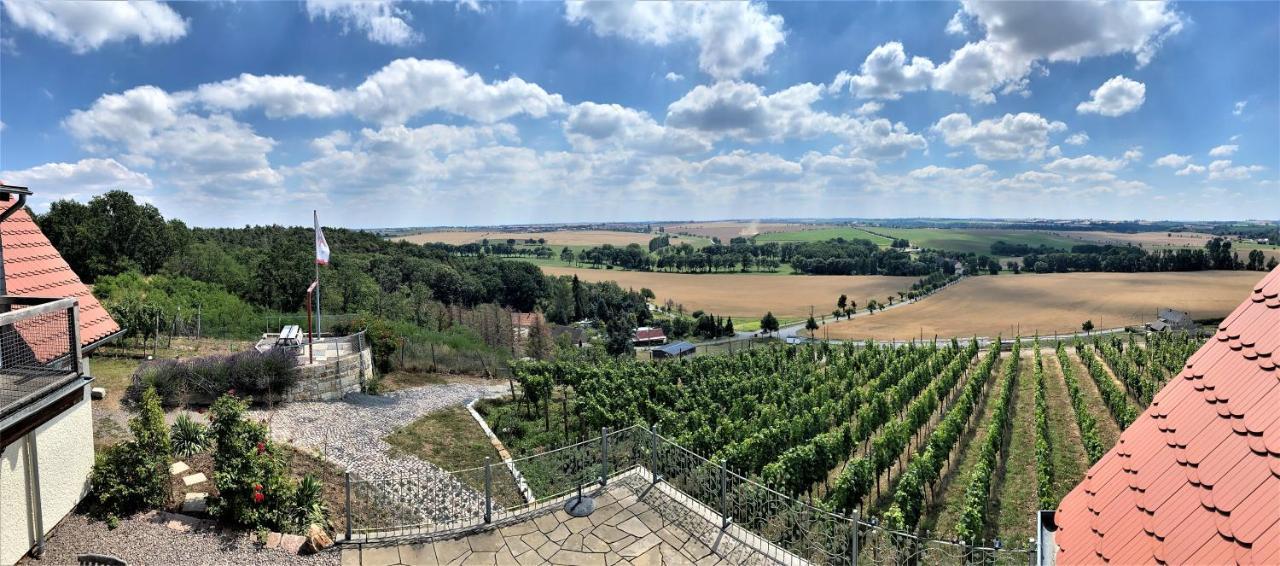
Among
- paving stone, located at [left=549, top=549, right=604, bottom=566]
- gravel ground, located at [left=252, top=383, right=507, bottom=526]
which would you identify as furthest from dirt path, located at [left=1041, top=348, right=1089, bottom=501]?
gravel ground, located at [left=252, top=383, right=507, bottom=526]

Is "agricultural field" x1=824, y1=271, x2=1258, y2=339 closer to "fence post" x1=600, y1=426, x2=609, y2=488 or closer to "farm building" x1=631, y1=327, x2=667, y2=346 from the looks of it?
"farm building" x1=631, y1=327, x2=667, y2=346

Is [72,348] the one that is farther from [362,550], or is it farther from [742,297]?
[742,297]

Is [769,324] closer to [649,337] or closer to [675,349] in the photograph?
[649,337]

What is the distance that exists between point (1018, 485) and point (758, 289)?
8076 centimetres

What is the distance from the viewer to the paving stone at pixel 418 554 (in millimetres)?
7160

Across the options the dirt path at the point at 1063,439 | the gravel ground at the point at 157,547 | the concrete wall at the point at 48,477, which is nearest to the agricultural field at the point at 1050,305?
the dirt path at the point at 1063,439

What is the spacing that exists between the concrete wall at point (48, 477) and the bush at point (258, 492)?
1.56 m

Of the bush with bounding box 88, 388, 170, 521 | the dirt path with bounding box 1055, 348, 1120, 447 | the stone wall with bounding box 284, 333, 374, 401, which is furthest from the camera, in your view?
the dirt path with bounding box 1055, 348, 1120, 447

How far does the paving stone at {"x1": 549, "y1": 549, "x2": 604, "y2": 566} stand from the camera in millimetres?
7034

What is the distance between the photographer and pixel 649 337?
6481 cm

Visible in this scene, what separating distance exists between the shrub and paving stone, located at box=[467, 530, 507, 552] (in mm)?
6397

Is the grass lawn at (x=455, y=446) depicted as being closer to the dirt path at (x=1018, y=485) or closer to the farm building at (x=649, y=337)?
the dirt path at (x=1018, y=485)

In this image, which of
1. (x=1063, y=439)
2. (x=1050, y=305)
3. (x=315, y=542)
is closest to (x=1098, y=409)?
(x=1063, y=439)

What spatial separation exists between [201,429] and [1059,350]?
156 ft
